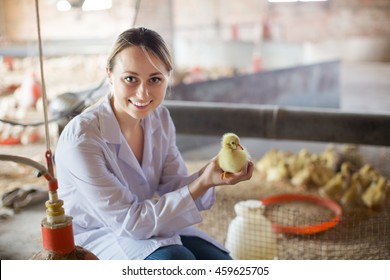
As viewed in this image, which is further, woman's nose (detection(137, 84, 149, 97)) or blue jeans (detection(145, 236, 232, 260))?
blue jeans (detection(145, 236, 232, 260))

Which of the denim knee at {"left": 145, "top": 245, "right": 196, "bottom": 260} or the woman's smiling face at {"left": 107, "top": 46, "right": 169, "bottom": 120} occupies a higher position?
the woman's smiling face at {"left": 107, "top": 46, "right": 169, "bottom": 120}

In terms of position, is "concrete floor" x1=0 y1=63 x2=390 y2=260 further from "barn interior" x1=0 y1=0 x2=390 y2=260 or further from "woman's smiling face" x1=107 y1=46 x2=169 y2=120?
"woman's smiling face" x1=107 y1=46 x2=169 y2=120

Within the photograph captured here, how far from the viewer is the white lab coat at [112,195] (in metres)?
0.97

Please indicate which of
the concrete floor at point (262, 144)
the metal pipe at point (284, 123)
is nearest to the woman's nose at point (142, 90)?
the concrete floor at point (262, 144)

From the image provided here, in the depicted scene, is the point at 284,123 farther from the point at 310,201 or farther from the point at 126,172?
the point at 126,172

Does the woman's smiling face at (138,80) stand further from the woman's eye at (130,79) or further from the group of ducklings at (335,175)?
the group of ducklings at (335,175)

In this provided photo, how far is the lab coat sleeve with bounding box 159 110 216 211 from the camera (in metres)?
1.16

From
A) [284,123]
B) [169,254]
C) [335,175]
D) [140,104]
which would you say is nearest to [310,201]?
[335,175]

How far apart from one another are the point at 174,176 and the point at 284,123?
807 millimetres

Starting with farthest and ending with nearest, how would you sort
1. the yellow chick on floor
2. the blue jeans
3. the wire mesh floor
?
the wire mesh floor < the blue jeans < the yellow chick on floor

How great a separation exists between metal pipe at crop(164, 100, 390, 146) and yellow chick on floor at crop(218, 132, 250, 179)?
3.08 ft

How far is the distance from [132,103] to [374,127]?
3.69ft

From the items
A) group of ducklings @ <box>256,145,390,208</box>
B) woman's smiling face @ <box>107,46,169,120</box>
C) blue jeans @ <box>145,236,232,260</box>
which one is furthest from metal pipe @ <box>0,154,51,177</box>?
group of ducklings @ <box>256,145,390,208</box>
